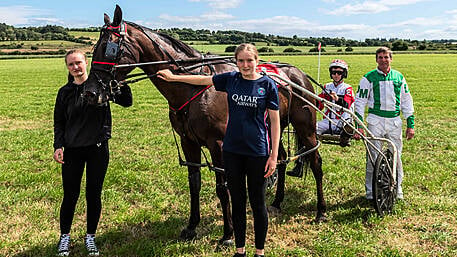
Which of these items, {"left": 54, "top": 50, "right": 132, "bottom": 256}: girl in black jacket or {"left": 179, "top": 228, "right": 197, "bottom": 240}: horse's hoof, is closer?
{"left": 54, "top": 50, "right": 132, "bottom": 256}: girl in black jacket

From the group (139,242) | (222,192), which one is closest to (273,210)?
(222,192)

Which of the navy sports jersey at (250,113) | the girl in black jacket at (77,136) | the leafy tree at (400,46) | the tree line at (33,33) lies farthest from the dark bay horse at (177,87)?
the tree line at (33,33)

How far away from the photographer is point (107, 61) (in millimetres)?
3795

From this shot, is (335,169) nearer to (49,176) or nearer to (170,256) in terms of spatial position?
(170,256)

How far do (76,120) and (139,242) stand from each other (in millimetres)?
1764

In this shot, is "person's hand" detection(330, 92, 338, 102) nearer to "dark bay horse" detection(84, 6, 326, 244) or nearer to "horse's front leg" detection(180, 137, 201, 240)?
"dark bay horse" detection(84, 6, 326, 244)

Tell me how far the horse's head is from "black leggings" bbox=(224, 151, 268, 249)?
139cm

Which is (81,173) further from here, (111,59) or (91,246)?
(111,59)

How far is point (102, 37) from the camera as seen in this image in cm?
383

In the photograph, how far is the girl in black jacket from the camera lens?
4.03 m

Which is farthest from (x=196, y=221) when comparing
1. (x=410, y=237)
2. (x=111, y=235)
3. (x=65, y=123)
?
(x=410, y=237)

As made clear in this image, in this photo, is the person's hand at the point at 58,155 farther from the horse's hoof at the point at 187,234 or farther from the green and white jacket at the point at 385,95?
the green and white jacket at the point at 385,95

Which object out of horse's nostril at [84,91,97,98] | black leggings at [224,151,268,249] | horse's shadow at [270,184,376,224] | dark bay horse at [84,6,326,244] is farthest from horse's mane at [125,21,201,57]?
horse's shadow at [270,184,376,224]

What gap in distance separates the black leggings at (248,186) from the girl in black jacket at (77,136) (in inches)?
59.7
